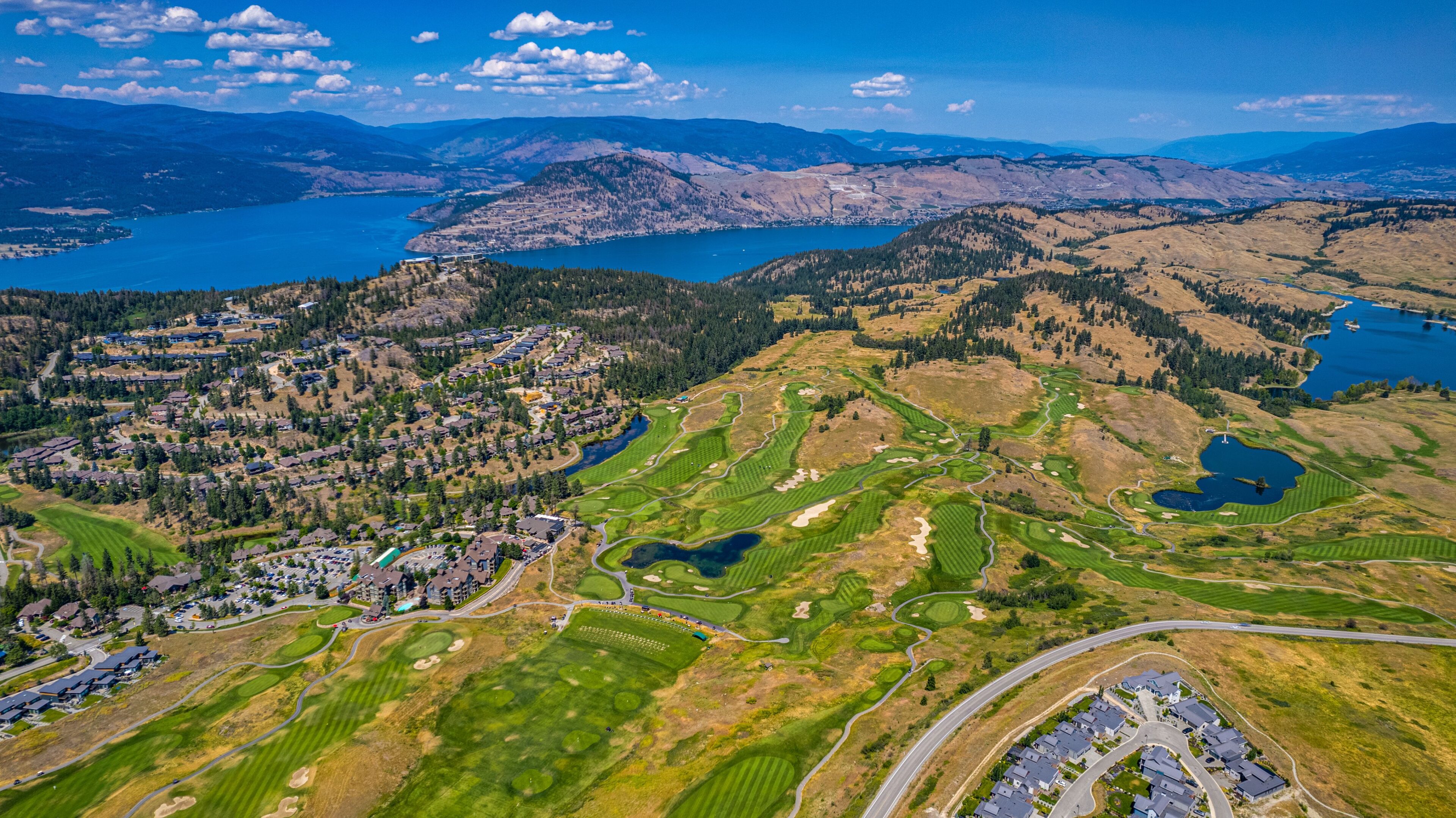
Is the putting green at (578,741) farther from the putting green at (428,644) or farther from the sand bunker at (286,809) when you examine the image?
the putting green at (428,644)

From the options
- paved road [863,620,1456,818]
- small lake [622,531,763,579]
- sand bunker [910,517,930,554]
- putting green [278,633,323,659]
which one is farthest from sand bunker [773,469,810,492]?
putting green [278,633,323,659]

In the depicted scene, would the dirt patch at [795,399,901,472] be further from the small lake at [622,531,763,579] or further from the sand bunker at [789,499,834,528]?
the small lake at [622,531,763,579]

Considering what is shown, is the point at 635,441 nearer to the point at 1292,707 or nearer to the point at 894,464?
the point at 894,464

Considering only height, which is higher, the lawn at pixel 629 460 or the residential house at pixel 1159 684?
the residential house at pixel 1159 684

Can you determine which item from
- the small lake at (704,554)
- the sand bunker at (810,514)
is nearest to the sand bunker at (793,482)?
the sand bunker at (810,514)

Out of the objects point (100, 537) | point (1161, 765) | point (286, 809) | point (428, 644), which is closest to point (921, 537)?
point (1161, 765)

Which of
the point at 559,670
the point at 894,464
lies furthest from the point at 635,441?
the point at 559,670
